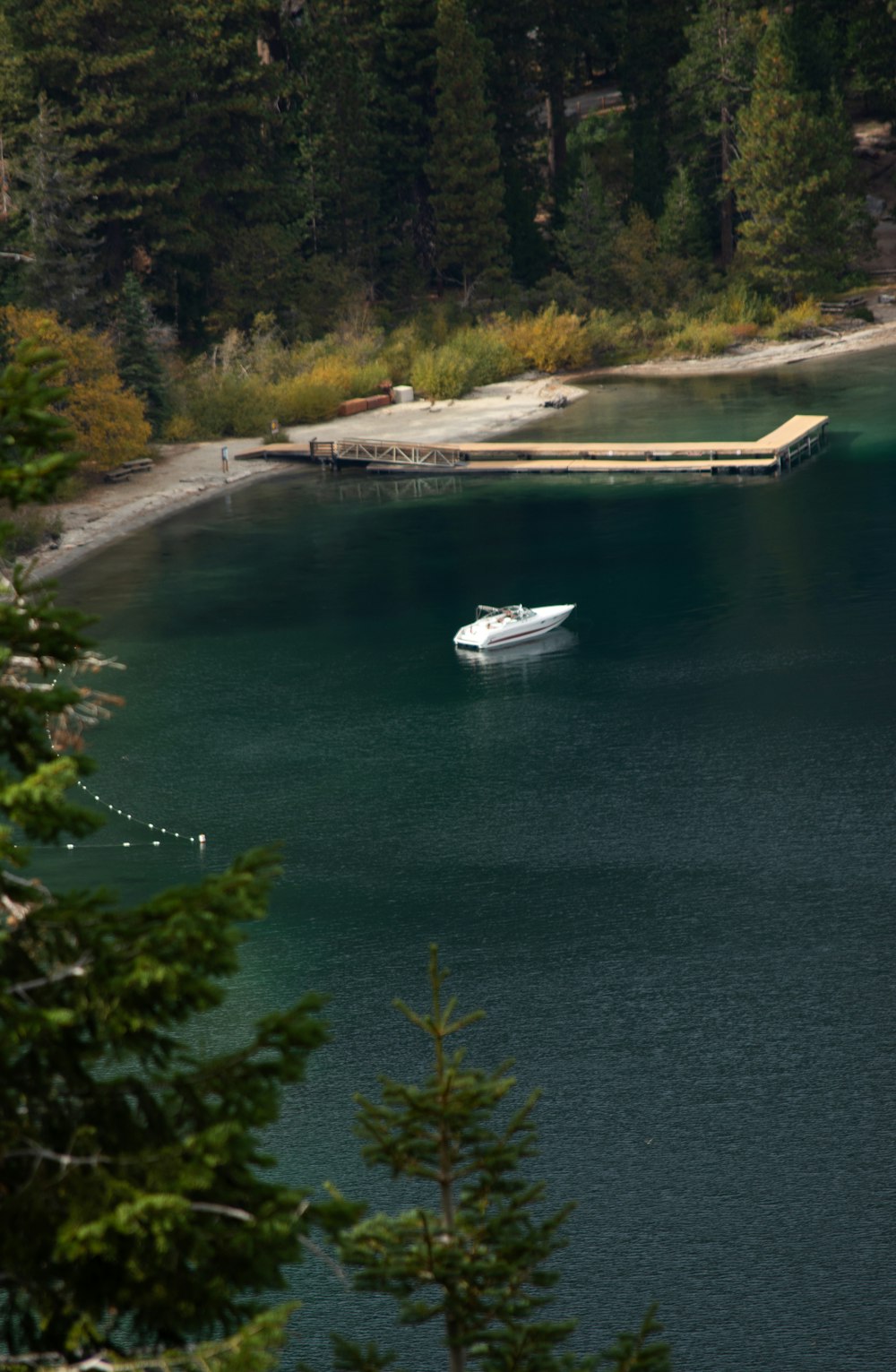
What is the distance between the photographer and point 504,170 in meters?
125

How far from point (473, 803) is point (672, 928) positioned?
10671 mm

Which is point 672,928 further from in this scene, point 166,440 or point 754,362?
point 754,362

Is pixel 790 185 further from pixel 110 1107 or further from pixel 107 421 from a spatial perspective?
pixel 110 1107

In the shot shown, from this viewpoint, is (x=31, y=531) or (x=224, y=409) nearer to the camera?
(x=31, y=531)

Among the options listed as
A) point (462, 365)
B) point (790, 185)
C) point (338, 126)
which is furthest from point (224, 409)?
point (790, 185)

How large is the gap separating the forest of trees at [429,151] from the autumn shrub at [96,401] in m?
8.67

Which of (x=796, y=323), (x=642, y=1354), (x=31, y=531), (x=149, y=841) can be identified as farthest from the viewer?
(x=796, y=323)

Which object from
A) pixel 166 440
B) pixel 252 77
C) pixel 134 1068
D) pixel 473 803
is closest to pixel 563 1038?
pixel 134 1068

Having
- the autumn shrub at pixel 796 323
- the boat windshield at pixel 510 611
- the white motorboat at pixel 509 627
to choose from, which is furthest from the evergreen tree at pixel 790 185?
the white motorboat at pixel 509 627

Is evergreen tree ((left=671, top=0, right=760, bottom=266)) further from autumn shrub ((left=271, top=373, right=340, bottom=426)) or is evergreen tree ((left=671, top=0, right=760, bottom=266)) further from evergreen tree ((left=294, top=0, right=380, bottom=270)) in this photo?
autumn shrub ((left=271, top=373, right=340, bottom=426))

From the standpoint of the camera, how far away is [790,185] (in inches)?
4616

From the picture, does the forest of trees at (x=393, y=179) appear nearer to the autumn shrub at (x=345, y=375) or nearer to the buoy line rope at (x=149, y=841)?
the autumn shrub at (x=345, y=375)

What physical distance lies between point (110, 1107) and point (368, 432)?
9526 cm

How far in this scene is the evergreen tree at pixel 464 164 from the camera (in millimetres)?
116000
